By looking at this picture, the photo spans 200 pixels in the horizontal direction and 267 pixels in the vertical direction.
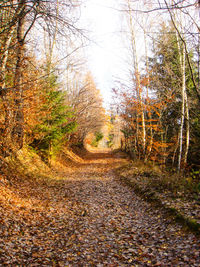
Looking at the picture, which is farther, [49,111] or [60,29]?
[49,111]

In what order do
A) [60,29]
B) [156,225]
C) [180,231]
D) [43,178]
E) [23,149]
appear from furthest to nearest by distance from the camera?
[23,149]
[43,178]
[60,29]
[156,225]
[180,231]

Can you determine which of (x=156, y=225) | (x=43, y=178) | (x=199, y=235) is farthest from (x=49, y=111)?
(x=199, y=235)

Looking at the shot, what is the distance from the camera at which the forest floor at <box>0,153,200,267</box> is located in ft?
13.8

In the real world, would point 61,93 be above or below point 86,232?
above

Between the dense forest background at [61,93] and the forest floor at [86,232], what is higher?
the dense forest background at [61,93]

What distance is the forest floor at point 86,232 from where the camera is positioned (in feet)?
13.8

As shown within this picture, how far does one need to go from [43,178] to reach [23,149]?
2.45m

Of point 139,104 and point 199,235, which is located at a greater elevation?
point 139,104

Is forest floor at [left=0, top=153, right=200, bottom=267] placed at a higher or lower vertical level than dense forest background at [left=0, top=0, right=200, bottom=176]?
lower

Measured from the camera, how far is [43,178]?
11.3 meters

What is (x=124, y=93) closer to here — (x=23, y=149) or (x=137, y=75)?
(x=137, y=75)

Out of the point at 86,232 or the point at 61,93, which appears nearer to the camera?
the point at 86,232

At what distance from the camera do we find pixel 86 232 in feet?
18.4

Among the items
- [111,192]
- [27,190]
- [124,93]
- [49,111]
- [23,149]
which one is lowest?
[111,192]
